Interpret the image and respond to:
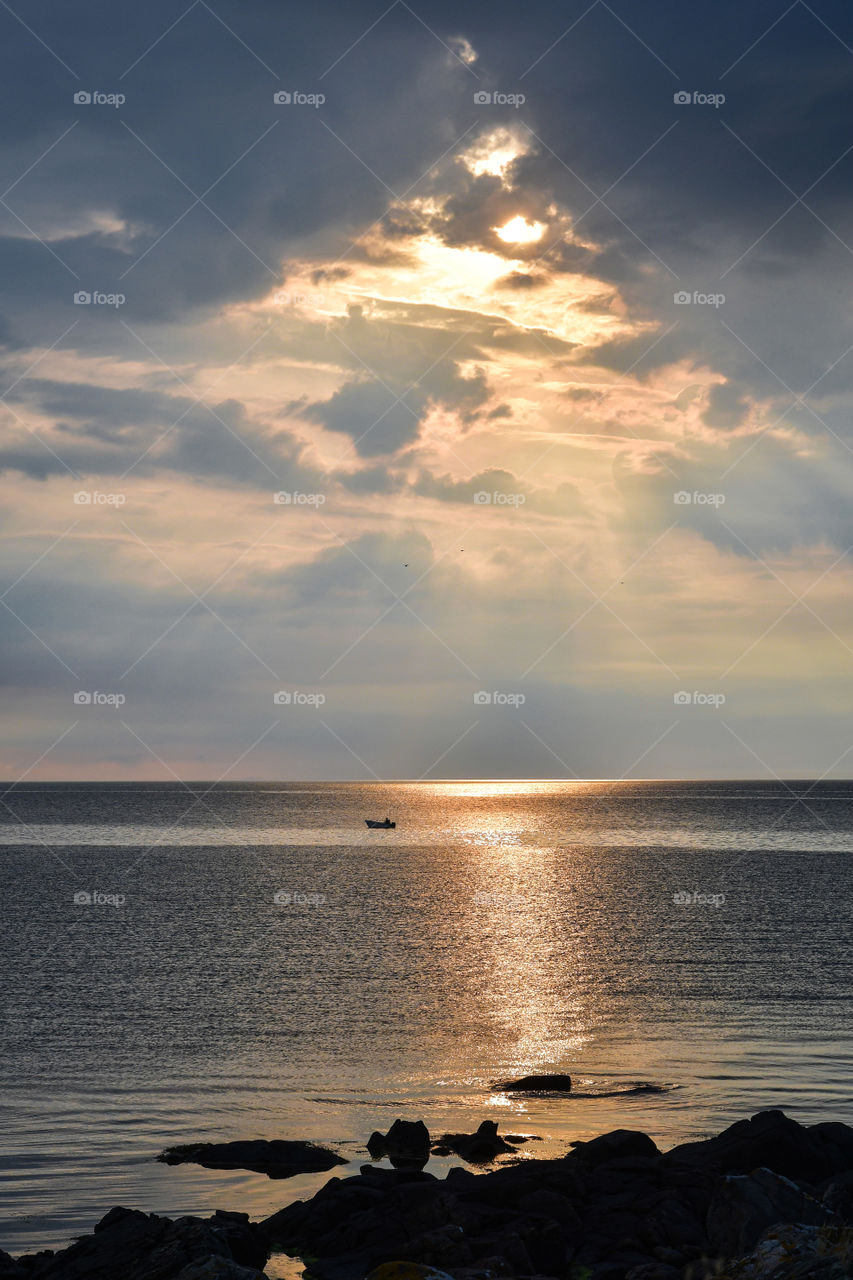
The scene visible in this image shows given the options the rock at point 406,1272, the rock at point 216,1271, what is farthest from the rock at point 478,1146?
the rock at point 216,1271

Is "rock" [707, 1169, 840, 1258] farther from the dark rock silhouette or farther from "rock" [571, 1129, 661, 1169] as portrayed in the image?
"rock" [571, 1129, 661, 1169]

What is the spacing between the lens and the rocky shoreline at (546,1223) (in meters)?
21.3

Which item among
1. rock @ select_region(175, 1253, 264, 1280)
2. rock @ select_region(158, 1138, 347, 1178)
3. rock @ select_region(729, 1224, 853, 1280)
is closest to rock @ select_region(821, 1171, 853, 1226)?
rock @ select_region(729, 1224, 853, 1280)

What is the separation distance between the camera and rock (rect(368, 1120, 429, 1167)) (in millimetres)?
30312

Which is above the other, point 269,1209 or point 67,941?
point 67,941

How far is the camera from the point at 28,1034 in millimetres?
47438

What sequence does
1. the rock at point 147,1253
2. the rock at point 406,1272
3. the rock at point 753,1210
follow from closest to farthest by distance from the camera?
the rock at point 406,1272, the rock at point 147,1253, the rock at point 753,1210

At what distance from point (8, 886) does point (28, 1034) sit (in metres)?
74.4

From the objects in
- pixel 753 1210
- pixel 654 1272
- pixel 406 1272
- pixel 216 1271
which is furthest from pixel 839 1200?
pixel 216 1271

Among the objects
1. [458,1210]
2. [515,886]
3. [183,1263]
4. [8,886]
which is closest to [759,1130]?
[458,1210]

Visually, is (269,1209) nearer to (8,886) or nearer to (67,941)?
(67,941)

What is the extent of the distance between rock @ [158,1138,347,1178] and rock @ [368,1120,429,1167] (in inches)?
37.5

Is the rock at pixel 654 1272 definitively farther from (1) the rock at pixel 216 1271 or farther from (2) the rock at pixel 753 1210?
(1) the rock at pixel 216 1271

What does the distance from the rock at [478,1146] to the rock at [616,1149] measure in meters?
2.94
